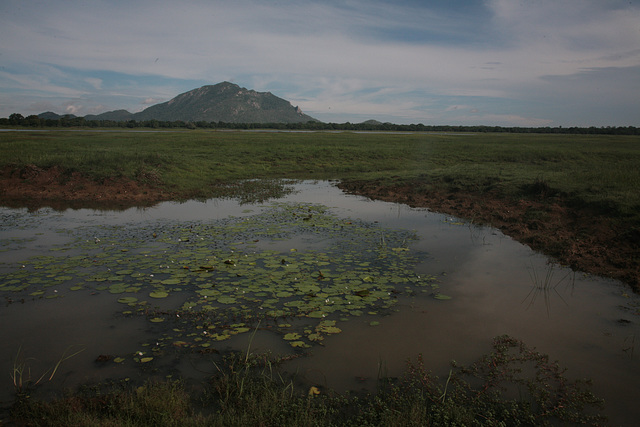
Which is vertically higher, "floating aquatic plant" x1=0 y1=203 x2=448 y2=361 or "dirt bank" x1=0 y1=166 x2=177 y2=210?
"dirt bank" x1=0 y1=166 x2=177 y2=210

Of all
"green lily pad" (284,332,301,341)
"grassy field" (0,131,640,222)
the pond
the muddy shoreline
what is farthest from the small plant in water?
"grassy field" (0,131,640,222)

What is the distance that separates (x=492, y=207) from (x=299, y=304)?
37.2 feet

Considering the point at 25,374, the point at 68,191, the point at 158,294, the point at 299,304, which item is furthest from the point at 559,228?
the point at 68,191

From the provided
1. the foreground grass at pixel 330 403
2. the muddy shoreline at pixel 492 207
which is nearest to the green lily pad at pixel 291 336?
the foreground grass at pixel 330 403

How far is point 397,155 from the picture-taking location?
119 feet

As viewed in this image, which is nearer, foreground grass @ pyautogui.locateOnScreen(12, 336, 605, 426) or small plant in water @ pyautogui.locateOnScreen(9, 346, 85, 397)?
foreground grass @ pyautogui.locateOnScreen(12, 336, 605, 426)

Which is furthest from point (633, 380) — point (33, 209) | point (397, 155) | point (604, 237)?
point (397, 155)

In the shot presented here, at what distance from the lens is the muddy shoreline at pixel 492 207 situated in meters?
9.95

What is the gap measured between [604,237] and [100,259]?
1349cm

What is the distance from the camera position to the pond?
5.37m

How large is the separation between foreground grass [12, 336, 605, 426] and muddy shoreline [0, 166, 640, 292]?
5.29 metres

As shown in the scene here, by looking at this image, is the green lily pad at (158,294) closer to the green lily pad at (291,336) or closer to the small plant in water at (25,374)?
the small plant in water at (25,374)

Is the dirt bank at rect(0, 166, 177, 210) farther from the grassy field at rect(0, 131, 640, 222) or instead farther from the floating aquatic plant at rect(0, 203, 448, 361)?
Answer: the floating aquatic plant at rect(0, 203, 448, 361)

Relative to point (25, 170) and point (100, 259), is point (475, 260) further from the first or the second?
point (25, 170)
